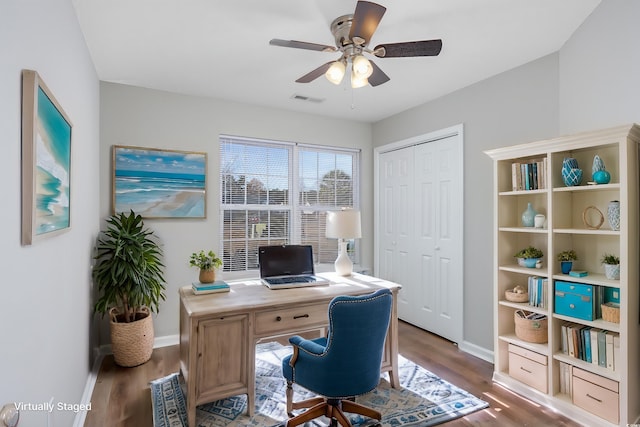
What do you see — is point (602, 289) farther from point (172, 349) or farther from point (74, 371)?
point (172, 349)

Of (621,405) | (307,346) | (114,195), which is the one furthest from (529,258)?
(114,195)

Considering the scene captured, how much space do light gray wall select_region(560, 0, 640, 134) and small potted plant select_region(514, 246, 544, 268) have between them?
0.95 meters

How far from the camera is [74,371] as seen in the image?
212 cm

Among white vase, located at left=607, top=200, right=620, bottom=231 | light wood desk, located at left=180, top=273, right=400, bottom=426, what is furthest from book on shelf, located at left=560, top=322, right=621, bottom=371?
light wood desk, located at left=180, top=273, right=400, bottom=426

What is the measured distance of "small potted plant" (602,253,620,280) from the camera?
2.17 meters

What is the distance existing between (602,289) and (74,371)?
341 centimetres

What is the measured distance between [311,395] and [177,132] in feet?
9.29

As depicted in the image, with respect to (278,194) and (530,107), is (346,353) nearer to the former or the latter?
(530,107)

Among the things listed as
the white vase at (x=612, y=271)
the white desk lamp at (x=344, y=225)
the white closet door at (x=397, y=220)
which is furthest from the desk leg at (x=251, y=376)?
the white closet door at (x=397, y=220)

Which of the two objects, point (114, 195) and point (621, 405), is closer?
point (621, 405)

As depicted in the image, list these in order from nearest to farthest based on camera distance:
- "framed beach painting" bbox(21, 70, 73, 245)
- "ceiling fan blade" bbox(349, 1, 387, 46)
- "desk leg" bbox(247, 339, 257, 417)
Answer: "framed beach painting" bbox(21, 70, 73, 245) < "ceiling fan blade" bbox(349, 1, 387, 46) < "desk leg" bbox(247, 339, 257, 417)

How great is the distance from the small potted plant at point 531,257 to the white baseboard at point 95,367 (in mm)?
3267

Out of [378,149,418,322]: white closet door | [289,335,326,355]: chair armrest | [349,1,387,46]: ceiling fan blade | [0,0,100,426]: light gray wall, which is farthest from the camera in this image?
[378,149,418,322]: white closet door

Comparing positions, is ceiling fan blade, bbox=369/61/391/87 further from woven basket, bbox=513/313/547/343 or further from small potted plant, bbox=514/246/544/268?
woven basket, bbox=513/313/547/343
